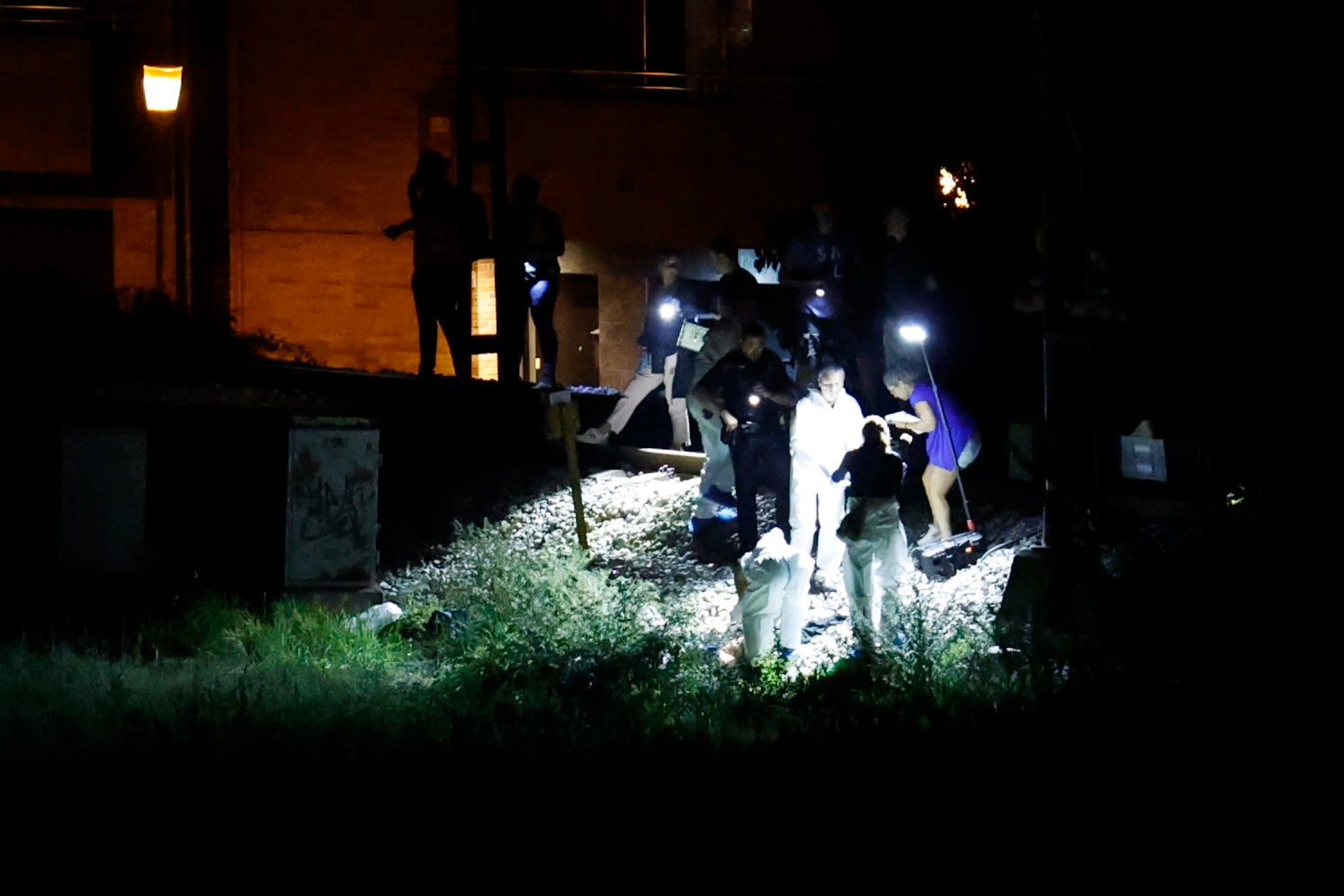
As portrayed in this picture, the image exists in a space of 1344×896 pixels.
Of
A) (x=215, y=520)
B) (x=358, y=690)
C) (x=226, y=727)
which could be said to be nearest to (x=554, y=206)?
(x=215, y=520)

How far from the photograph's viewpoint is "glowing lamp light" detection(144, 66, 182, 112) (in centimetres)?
1555

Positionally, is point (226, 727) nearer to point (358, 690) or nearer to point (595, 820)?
point (358, 690)

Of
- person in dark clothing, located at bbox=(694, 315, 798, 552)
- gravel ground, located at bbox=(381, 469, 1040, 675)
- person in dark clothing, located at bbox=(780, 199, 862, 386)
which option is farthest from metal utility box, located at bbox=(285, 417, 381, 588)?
person in dark clothing, located at bbox=(780, 199, 862, 386)

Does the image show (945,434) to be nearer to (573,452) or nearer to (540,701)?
(573,452)

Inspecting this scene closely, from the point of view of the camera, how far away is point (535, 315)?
1467 cm

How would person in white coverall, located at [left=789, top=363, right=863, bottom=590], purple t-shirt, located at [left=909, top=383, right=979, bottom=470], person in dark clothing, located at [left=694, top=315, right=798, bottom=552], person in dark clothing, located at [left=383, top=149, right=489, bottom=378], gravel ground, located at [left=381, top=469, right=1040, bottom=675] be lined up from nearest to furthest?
gravel ground, located at [left=381, top=469, right=1040, bottom=675]
person in white coverall, located at [left=789, top=363, right=863, bottom=590]
person in dark clothing, located at [left=694, top=315, right=798, bottom=552]
purple t-shirt, located at [left=909, top=383, right=979, bottom=470]
person in dark clothing, located at [left=383, top=149, right=489, bottom=378]

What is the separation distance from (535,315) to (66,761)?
809cm

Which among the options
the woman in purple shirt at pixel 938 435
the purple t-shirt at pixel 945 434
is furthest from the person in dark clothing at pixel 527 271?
the purple t-shirt at pixel 945 434

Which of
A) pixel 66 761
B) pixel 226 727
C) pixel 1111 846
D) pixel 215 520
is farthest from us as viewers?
pixel 215 520

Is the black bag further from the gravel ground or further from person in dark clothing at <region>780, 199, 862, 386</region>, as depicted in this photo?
person in dark clothing at <region>780, 199, 862, 386</region>

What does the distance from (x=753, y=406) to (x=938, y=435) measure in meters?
1.33

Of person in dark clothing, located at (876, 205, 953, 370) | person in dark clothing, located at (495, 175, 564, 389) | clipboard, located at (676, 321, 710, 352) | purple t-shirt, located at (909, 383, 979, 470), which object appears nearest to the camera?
purple t-shirt, located at (909, 383, 979, 470)

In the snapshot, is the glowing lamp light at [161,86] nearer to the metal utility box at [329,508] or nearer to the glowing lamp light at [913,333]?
the metal utility box at [329,508]

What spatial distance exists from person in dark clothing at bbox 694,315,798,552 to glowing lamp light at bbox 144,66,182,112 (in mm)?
6950
